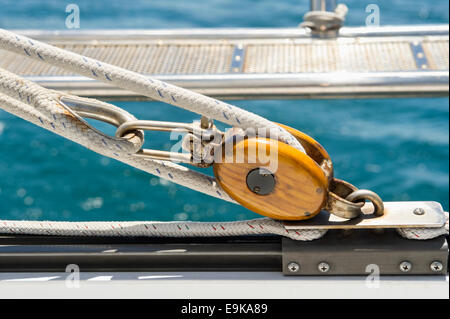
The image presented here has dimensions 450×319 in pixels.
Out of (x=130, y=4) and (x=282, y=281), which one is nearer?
(x=282, y=281)

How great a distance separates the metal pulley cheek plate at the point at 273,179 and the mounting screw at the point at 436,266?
18cm

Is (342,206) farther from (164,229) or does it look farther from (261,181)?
(164,229)

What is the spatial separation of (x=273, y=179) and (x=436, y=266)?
0.26 meters

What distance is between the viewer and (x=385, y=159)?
10.5 ft

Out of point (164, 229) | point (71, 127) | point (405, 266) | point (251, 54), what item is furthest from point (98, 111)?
point (251, 54)

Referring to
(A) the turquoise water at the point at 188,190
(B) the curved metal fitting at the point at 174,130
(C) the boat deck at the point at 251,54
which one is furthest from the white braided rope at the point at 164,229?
(A) the turquoise water at the point at 188,190

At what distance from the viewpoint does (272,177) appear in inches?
37.2

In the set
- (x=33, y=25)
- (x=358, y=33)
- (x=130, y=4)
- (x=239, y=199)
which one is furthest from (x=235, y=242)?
(x=130, y=4)

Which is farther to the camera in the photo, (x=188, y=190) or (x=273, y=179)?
(x=188, y=190)

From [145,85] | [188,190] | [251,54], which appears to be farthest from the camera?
[251,54]

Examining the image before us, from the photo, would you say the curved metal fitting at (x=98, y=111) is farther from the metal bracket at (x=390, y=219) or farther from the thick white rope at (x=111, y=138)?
the metal bracket at (x=390, y=219)

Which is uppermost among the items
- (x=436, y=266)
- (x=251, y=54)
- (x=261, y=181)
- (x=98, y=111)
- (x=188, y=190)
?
(x=251, y=54)
